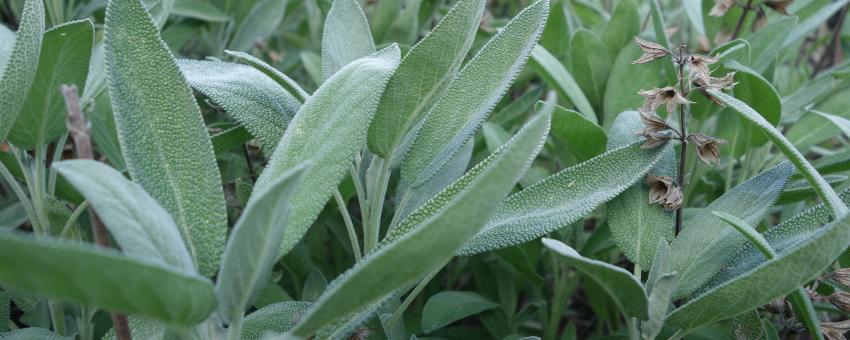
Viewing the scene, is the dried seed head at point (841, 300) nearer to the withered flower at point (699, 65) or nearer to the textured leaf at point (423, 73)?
the withered flower at point (699, 65)

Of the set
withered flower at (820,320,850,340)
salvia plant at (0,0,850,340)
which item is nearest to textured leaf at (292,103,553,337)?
salvia plant at (0,0,850,340)

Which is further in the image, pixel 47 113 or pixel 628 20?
pixel 628 20

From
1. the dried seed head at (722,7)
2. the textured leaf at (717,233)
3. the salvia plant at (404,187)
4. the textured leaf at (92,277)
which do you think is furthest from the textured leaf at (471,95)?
the dried seed head at (722,7)

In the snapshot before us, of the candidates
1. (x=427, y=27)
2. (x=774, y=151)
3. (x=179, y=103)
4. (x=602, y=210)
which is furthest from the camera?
(x=427, y=27)

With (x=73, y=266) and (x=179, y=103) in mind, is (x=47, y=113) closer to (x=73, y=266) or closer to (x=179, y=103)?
(x=179, y=103)

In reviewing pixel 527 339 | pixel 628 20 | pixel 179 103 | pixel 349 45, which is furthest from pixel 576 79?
pixel 179 103

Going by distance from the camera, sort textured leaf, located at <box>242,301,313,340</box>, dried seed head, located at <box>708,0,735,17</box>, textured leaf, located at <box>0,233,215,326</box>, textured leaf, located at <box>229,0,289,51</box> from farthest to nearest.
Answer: textured leaf, located at <box>229,0,289,51</box> → dried seed head, located at <box>708,0,735,17</box> → textured leaf, located at <box>242,301,313,340</box> → textured leaf, located at <box>0,233,215,326</box>

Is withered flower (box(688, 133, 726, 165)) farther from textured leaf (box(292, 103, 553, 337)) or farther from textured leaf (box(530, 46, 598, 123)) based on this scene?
textured leaf (box(292, 103, 553, 337))

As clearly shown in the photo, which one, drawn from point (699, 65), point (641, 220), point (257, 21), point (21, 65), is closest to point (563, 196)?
point (641, 220)
